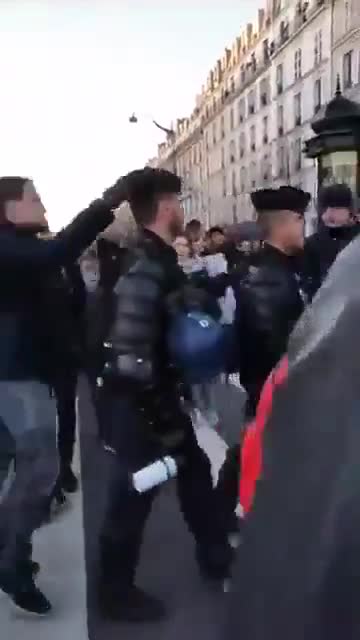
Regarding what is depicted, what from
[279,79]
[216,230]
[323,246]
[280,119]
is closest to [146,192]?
[323,246]

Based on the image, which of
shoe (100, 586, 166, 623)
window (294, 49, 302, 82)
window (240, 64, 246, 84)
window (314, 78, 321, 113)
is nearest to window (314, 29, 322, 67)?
window (314, 78, 321, 113)

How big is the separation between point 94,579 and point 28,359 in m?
1.04

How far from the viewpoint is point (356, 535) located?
1132mm

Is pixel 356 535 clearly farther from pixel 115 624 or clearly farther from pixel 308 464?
pixel 115 624

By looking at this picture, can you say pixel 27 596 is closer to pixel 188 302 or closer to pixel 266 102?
pixel 188 302

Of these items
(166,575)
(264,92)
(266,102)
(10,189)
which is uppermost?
(264,92)

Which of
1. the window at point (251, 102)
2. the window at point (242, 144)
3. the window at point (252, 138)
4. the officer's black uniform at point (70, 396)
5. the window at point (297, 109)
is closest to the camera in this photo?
the officer's black uniform at point (70, 396)

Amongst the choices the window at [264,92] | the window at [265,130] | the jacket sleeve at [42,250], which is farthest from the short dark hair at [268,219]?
the window at [264,92]

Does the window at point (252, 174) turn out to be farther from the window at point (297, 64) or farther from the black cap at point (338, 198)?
the black cap at point (338, 198)

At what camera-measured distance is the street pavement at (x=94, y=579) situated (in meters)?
3.67

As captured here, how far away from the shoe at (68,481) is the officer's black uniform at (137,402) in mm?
1639

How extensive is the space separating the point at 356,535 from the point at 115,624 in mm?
2844

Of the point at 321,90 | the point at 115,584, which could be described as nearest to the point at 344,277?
the point at 115,584

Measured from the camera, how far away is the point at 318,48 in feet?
179
